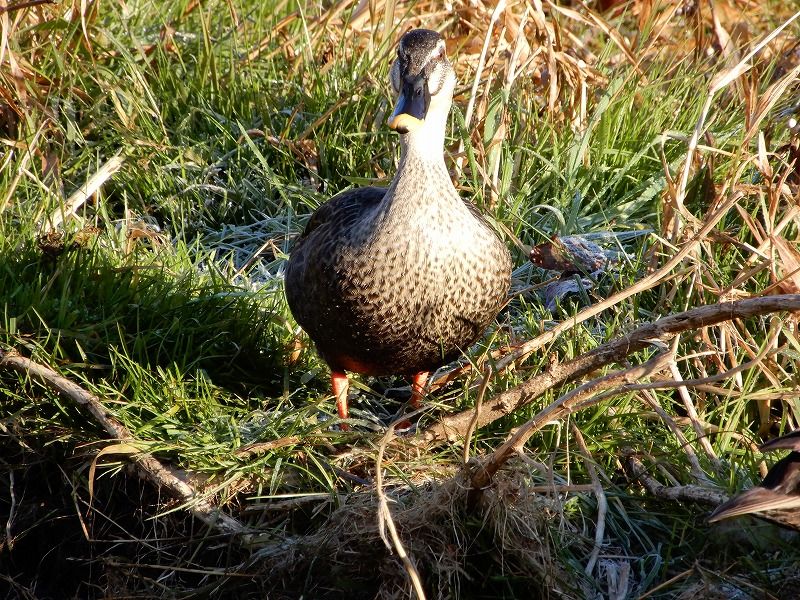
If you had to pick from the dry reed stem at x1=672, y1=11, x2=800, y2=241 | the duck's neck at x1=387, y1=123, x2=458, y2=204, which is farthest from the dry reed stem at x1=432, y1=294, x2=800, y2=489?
the duck's neck at x1=387, y1=123, x2=458, y2=204

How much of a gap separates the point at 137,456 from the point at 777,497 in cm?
184

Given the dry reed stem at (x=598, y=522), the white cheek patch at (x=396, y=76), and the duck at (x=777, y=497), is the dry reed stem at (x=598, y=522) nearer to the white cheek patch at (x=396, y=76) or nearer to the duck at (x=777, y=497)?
the duck at (x=777, y=497)

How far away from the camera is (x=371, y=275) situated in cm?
326

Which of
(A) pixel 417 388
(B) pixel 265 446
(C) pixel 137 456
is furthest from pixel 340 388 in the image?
(C) pixel 137 456

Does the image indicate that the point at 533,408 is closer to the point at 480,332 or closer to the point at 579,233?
the point at 480,332

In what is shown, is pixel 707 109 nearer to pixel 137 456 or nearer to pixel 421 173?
pixel 421 173

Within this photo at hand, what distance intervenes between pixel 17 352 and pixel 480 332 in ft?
4.92

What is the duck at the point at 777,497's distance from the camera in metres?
2.45

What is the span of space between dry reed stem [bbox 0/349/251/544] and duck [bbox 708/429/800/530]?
1.35m

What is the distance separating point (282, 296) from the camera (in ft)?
13.5

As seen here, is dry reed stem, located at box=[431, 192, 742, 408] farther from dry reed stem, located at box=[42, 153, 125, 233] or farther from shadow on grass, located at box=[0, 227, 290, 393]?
dry reed stem, located at box=[42, 153, 125, 233]

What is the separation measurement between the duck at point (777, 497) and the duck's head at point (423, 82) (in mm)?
1385

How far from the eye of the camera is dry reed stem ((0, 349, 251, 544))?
3.13 metres

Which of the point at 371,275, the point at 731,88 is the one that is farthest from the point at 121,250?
the point at 731,88
